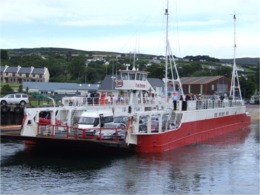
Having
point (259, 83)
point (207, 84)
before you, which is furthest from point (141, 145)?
point (259, 83)

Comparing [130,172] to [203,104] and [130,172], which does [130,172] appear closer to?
[130,172]

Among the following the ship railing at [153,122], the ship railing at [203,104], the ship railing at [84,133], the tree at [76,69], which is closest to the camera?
the ship railing at [84,133]

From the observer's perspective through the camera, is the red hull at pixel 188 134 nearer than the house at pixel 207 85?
Yes


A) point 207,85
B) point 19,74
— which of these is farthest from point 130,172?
point 19,74

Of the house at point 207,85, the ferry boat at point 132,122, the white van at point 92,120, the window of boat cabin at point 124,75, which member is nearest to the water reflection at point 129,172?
the ferry boat at point 132,122

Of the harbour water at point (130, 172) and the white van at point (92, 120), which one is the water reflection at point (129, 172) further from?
the white van at point (92, 120)

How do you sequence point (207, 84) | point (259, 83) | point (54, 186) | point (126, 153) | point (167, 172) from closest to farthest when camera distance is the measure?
point (54, 186) → point (167, 172) → point (126, 153) → point (207, 84) → point (259, 83)

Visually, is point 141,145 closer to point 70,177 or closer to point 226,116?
point 70,177

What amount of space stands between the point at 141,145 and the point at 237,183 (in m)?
8.74

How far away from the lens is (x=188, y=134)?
37312mm

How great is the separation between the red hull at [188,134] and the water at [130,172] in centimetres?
73

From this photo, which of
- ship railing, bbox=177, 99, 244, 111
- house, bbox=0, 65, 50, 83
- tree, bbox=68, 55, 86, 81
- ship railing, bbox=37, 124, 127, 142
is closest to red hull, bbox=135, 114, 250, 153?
ship railing, bbox=177, 99, 244, 111

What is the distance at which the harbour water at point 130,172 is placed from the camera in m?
21.5

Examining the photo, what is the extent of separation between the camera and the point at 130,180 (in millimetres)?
23188
